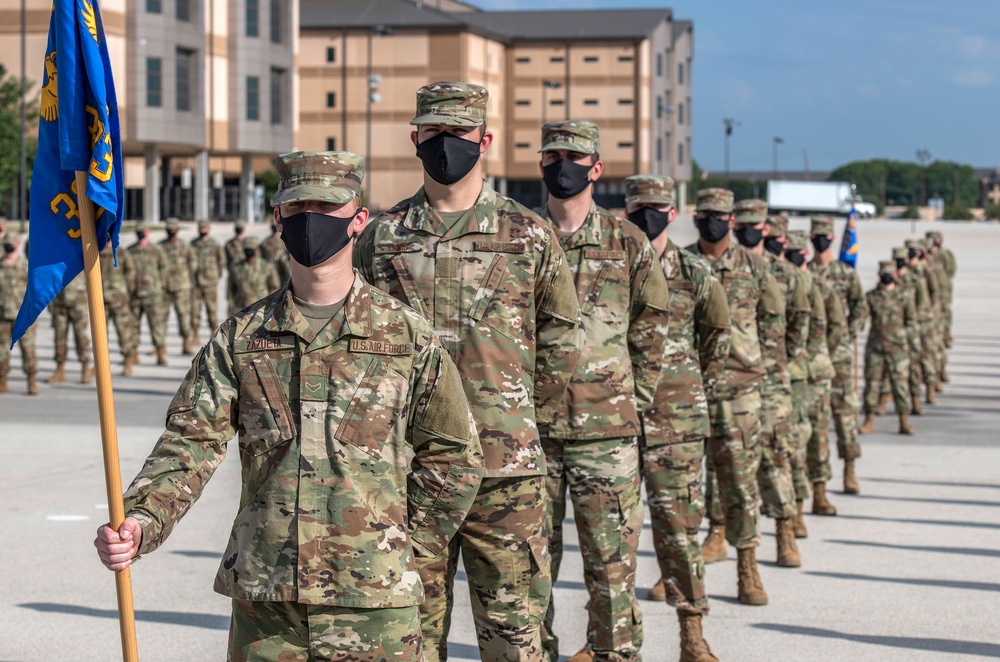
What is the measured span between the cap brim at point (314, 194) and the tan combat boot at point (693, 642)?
3.53 meters

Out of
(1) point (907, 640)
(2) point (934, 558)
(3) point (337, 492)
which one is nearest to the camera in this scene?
(3) point (337, 492)

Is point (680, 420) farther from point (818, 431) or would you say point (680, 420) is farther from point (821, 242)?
point (821, 242)

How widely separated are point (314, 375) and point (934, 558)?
6.78 meters

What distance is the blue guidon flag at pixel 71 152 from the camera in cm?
452

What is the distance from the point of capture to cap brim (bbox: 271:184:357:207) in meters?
4.19

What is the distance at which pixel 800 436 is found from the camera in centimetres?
1037

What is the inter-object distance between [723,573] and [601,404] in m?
3.49

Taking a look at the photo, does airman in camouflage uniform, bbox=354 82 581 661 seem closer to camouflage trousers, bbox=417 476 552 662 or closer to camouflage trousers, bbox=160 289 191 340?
camouflage trousers, bbox=417 476 552 662

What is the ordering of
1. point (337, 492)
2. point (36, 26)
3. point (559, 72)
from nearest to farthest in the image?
point (337, 492)
point (36, 26)
point (559, 72)

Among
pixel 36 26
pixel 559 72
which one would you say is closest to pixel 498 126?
pixel 559 72

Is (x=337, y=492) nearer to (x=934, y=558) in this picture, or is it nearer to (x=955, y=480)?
(x=934, y=558)

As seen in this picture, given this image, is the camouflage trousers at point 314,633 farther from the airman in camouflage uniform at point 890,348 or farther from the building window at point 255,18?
the building window at point 255,18

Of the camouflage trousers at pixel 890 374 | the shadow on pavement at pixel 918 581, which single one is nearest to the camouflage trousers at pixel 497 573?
the shadow on pavement at pixel 918 581

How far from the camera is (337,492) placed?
4113mm
